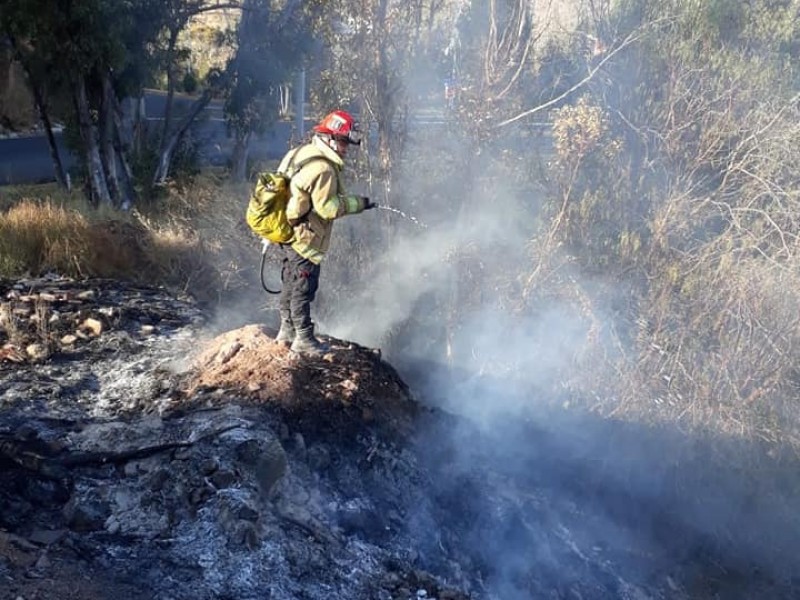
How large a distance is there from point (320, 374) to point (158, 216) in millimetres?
4967

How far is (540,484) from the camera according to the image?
5.95 m

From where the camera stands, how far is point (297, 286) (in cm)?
511

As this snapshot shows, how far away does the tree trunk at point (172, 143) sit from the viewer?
10.7m

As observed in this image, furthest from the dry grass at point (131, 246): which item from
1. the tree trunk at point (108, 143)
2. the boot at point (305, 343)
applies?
the boot at point (305, 343)

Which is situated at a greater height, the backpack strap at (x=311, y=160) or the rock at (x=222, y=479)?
the backpack strap at (x=311, y=160)

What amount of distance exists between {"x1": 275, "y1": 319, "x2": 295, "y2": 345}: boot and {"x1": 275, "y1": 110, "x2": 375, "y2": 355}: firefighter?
0.02 meters

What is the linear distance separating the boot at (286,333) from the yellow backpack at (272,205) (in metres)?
0.69

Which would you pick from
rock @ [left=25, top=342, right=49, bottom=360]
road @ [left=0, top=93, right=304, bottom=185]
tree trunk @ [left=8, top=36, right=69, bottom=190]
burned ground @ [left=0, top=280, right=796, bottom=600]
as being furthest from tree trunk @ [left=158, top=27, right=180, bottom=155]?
rock @ [left=25, top=342, right=49, bottom=360]

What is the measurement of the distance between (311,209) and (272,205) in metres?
0.25

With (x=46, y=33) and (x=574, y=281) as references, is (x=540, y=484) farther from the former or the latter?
(x=46, y=33)

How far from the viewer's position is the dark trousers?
5.06 m

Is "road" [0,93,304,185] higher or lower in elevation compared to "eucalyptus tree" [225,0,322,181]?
lower

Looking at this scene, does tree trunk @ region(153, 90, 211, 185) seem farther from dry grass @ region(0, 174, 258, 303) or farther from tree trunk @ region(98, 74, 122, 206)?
dry grass @ region(0, 174, 258, 303)

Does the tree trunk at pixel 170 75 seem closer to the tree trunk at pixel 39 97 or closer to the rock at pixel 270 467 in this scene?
the tree trunk at pixel 39 97
